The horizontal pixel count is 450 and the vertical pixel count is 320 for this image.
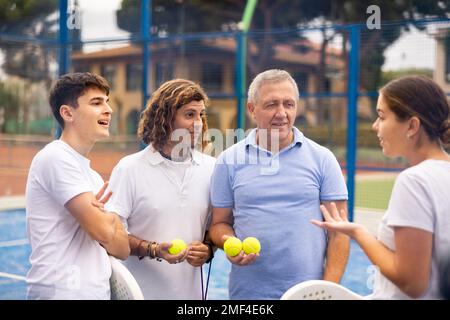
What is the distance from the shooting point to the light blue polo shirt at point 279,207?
2834mm

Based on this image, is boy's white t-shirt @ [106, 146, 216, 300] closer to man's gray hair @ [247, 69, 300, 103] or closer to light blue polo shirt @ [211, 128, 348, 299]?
light blue polo shirt @ [211, 128, 348, 299]

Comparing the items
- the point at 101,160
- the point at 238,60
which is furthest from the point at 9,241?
the point at 101,160

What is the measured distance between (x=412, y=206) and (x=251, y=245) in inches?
33.2

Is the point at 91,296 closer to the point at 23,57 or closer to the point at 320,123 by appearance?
the point at 23,57

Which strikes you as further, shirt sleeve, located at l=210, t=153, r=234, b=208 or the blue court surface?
the blue court surface

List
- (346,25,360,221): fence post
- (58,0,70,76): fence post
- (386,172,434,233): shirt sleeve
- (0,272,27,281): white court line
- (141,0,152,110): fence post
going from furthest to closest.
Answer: (141,0,152,110): fence post < (58,0,70,76): fence post < (346,25,360,221): fence post < (0,272,27,281): white court line < (386,172,434,233): shirt sleeve

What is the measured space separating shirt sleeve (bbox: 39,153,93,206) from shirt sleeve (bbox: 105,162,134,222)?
1.51 feet

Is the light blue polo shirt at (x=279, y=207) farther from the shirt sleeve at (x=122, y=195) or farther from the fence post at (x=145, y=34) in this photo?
the fence post at (x=145, y=34)

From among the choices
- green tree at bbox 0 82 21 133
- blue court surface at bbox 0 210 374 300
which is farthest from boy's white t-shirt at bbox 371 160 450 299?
green tree at bbox 0 82 21 133

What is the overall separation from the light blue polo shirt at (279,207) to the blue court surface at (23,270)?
2340 mm

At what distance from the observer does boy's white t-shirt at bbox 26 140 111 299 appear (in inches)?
95.9

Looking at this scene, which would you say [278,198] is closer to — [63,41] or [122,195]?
[122,195]

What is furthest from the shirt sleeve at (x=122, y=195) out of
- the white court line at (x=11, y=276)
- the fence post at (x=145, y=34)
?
the fence post at (x=145, y=34)

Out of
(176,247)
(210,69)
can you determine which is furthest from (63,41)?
(210,69)
